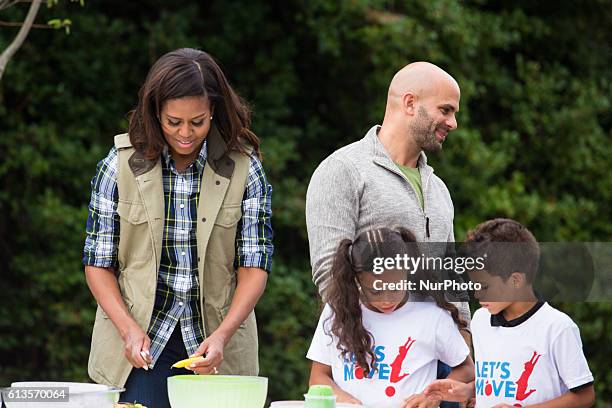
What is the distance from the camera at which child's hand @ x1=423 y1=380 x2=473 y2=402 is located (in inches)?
105

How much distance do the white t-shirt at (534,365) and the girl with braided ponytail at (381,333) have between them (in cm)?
13

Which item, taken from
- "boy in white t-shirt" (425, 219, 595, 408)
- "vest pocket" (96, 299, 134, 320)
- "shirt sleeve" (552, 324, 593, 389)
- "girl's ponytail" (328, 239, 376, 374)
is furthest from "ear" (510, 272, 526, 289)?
"vest pocket" (96, 299, 134, 320)

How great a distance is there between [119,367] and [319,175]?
71 centimetres

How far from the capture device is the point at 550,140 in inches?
321

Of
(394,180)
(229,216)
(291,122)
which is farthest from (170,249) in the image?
(291,122)

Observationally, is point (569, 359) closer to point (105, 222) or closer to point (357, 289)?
point (357, 289)

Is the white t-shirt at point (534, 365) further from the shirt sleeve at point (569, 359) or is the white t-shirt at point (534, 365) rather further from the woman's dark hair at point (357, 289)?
the woman's dark hair at point (357, 289)

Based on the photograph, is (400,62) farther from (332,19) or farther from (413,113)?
(413,113)

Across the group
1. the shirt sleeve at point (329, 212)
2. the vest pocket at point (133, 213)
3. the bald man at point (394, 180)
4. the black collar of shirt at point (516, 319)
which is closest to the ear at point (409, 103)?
the bald man at point (394, 180)

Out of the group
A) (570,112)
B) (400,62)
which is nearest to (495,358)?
(400,62)

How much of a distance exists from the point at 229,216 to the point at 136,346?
1.37ft

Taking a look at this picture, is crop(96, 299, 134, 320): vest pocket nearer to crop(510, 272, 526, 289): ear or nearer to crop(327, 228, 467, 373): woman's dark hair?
crop(327, 228, 467, 373): woman's dark hair

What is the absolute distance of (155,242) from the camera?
117 inches

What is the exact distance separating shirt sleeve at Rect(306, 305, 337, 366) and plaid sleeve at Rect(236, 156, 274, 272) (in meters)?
0.26
